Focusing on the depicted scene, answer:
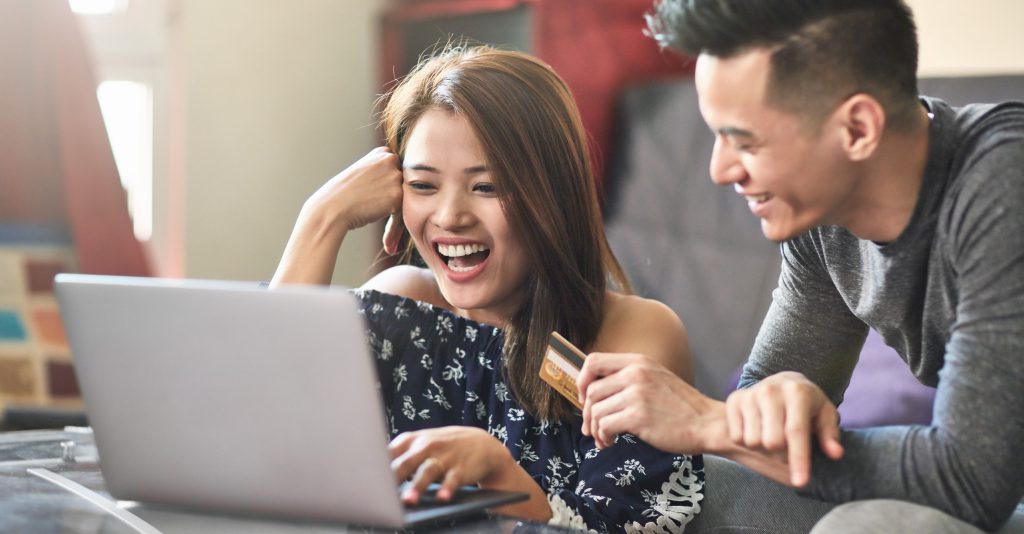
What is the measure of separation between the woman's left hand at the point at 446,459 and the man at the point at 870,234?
0.11m

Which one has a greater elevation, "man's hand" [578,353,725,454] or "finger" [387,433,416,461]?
"man's hand" [578,353,725,454]

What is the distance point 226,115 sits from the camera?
331cm

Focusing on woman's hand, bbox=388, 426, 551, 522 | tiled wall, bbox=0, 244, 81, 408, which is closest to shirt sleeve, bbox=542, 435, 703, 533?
woman's hand, bbox=388, 426, 551, 522

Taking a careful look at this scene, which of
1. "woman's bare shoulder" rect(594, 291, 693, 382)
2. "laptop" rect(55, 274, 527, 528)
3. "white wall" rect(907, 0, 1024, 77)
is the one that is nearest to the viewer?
"laptop" rect(55, 274, 527, 528)

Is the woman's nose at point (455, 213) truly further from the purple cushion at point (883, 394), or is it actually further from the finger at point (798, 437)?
the purple cushion at point (883, 394)

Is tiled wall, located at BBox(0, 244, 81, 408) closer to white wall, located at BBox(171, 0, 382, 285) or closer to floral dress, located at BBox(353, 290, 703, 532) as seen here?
white wall, located at BBox(171, 0, 382, 285)

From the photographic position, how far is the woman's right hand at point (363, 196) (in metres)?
1.55

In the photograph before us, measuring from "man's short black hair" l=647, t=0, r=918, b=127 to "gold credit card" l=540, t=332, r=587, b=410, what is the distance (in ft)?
0.97

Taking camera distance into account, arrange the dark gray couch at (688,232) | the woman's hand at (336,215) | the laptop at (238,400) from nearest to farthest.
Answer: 1. the laptop at (238,400)
2. the woman's hand at (336,215)
3. the dark gray couch at (688,232)

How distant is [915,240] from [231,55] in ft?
8.37

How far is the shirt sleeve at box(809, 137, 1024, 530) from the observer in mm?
956

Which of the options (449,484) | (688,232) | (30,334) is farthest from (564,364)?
(30,334)

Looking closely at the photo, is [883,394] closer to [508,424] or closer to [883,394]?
[883,394]

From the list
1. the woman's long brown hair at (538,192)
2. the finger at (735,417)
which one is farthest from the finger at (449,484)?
the woman's long brown hair at (538,192)
